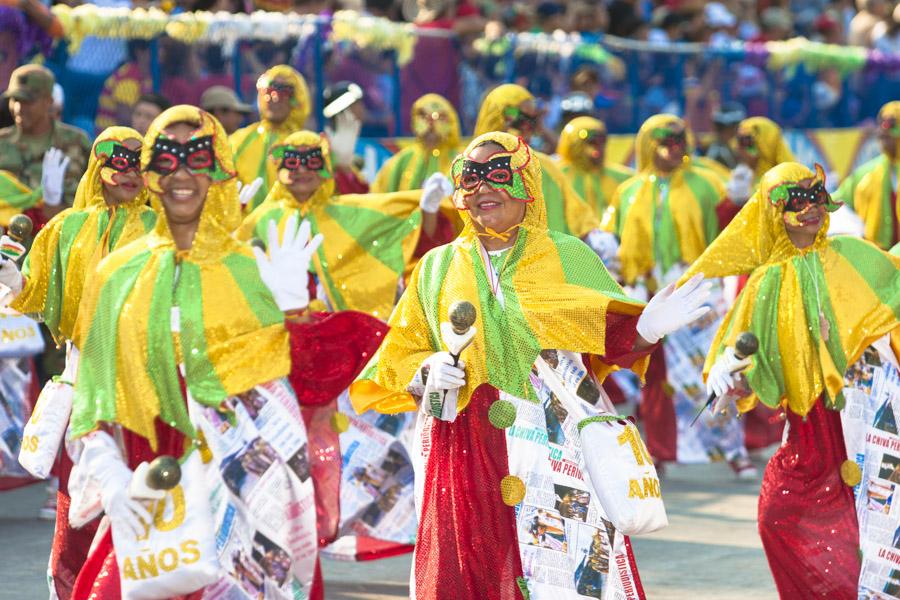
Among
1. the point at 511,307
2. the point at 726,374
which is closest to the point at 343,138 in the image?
the point at 726,374

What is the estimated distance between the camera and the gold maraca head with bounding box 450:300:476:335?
18.2 ft

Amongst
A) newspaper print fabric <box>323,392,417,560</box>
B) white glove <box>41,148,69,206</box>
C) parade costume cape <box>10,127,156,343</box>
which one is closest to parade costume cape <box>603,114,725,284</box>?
newspaper print fabric <box>323,392,417,560</box>

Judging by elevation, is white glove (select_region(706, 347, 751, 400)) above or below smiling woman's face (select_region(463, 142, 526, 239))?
below

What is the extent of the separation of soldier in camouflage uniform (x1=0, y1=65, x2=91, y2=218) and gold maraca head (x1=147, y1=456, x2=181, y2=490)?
16.0ft

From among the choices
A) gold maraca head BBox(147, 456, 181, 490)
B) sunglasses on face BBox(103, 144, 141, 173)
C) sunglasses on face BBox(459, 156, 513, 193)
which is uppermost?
sunglasses on face BBox(459, 156, 513, 193)

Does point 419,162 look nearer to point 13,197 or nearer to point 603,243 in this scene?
point 603,243

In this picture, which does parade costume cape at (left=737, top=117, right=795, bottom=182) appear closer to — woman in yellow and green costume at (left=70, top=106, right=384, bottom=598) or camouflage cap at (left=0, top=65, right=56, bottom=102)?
camouflage cap at (left=0, top=65, right=56, bottom=102)

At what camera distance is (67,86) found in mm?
11445

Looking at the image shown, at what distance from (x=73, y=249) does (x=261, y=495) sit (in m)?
1.91

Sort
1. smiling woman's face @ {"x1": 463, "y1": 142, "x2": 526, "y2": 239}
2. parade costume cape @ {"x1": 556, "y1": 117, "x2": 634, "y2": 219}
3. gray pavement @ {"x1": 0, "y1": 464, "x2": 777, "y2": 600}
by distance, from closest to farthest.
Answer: smiling woman's face @ {"x1": 463, "y1": 142, "x2": 526, "y2": 239} → gray pavement @ {"x1": 0, "y1": 464, "x2": 777, "y2": 600} → parade costume cape @ {"x1": 556, "y1": 117, "x2": 634, "y2": 219}

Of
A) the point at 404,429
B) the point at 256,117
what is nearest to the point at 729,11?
the point at 256,117

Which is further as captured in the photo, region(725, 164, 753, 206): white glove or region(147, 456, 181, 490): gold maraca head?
region(725, 164, 753, 206): white glove

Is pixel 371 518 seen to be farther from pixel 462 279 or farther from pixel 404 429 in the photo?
pixel 462 279

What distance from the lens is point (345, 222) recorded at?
942 centimetres
